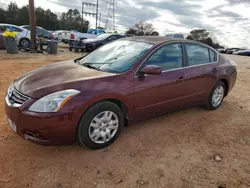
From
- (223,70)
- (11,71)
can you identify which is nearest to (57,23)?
(11,71)

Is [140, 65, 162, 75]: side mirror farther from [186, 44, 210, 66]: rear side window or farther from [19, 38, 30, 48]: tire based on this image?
[19, 38, 30, 48]: tire

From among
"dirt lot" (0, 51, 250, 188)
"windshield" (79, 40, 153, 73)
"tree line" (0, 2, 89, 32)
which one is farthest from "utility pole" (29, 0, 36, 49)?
"tree line" (0, 2, 89, 32)

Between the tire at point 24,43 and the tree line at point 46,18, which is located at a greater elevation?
the tree line at point 46,18

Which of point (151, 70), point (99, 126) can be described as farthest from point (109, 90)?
point (151, 70)

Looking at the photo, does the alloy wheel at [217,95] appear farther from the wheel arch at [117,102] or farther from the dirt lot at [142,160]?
the wheel arch at [117,102]

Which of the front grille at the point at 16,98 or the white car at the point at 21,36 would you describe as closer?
the front grille at the point at 16,98

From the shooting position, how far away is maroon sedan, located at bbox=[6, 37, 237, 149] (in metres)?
2.52

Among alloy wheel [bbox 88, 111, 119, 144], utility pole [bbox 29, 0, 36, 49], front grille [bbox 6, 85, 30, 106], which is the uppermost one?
utility pole [bbox 29, 0, 36, 49]

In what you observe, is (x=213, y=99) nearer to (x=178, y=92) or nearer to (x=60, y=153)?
(x=178, y=92)

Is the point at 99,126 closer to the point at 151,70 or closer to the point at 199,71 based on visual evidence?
the point at 151,70

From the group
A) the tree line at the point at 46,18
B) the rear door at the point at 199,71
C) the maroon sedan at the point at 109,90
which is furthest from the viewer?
the tree line at the point at 46,18

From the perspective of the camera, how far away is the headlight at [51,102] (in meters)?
2.46

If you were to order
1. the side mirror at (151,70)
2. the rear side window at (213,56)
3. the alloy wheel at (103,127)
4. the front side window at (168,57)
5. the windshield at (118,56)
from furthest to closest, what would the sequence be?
the rear side window at (213,56), the front side window at (168,57), the windshield at (118,56), the side mirror at (151,70), the alloy wheel at (103,127)

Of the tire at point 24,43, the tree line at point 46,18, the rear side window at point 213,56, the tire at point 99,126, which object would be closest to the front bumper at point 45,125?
the tire at point 99,126
